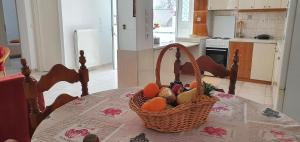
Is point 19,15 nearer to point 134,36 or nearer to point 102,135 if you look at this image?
point 134,36

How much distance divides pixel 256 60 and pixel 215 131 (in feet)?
12.5

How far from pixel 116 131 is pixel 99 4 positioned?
194 inches

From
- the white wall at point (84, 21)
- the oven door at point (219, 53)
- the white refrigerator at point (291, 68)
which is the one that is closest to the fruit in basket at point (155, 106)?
the white refrigerator at point (291, 68)

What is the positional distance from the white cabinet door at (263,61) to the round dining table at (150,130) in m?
3.36

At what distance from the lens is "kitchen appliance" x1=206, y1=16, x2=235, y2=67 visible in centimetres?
473

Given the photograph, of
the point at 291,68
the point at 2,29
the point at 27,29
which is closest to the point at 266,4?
the point at 291,68

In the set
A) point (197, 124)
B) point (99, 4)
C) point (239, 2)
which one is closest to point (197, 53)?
point (239, 2)

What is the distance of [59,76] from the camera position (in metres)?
1.42

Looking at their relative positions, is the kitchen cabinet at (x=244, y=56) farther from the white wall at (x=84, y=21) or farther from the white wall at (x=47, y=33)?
the white wall at (x=47, y=33)

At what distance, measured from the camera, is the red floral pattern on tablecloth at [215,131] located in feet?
3.24

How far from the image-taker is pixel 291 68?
7.25 feet

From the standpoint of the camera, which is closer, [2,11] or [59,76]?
[59,76]

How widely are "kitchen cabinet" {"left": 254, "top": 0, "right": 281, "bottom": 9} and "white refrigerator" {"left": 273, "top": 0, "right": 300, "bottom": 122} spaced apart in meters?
2.43

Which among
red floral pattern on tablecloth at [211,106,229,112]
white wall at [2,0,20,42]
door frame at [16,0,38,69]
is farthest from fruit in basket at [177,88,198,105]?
white wall at [2,0,20,42]
